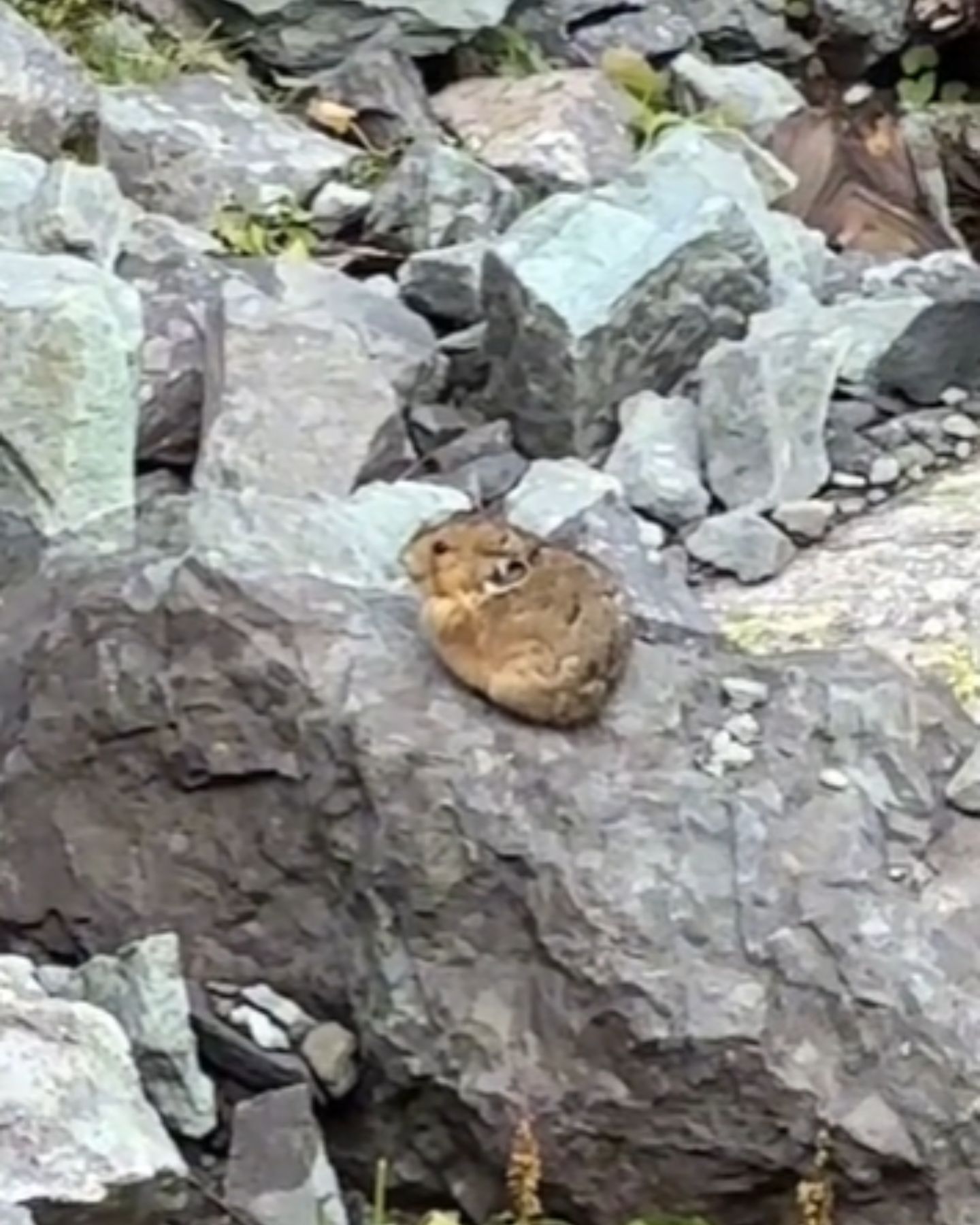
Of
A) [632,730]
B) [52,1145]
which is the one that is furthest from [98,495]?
[52,1145]

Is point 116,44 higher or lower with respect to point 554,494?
lower

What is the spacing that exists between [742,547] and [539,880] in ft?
3.91

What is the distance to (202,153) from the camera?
18.2 ft

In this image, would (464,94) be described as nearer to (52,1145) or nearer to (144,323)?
(144,323)

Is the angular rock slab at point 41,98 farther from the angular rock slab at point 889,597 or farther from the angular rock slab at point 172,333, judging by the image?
the angular rock slab at point 889,597

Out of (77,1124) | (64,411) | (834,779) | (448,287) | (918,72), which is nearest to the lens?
(77,1124)

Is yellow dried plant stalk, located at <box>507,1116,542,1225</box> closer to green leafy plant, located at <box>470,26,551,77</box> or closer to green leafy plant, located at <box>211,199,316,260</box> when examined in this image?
green leafy plant, located at <box>211,199,316,260</box>

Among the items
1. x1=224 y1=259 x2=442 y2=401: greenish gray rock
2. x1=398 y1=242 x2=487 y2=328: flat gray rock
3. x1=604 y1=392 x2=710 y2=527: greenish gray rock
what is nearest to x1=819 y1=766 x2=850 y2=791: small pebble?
x1=604 y1=392 x2=710 y2=527: greenish gray rock

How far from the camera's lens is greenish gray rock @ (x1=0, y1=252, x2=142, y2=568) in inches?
167

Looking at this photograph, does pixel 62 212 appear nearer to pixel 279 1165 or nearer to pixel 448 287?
pixel 448 287

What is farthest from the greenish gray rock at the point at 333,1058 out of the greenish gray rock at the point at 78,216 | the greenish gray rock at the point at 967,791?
the greenish gray rock at the point at 78,216

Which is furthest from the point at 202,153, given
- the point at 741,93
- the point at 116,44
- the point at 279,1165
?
the point at 279,1165

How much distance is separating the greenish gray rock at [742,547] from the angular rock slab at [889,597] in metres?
0.02

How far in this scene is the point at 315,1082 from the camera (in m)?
3.51
